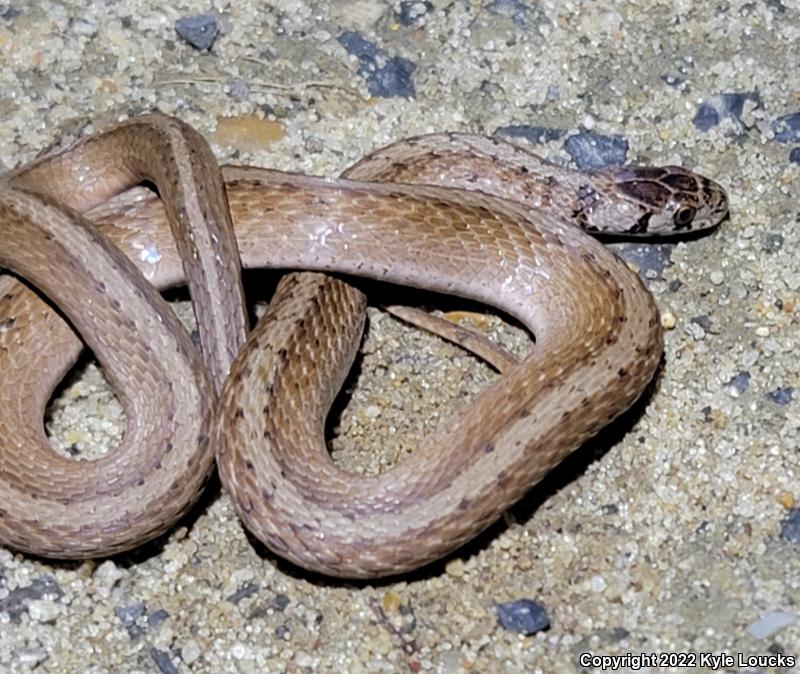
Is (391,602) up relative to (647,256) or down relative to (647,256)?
down

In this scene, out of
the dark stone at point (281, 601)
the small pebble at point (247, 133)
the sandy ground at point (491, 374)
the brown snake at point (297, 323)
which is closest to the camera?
the brown snake at point (297, 323)

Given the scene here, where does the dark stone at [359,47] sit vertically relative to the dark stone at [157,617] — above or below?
above

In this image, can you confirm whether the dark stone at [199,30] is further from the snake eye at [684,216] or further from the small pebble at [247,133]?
the snake eye at [684,216]

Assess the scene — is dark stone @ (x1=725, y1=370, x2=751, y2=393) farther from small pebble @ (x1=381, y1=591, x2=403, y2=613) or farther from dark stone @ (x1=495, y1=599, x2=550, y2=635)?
small pebble @ (x1=381, y1=591, x2=403, y2=613)

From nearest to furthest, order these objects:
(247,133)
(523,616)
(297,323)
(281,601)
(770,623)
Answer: (770,623) < (523,616) < (281,601) < (297,323) < (247,133)

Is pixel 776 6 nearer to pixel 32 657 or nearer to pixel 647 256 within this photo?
pixel 647 256

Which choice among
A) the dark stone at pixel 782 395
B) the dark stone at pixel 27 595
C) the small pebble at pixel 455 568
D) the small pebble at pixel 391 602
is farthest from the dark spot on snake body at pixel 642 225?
the dark stone at pixel 27 595

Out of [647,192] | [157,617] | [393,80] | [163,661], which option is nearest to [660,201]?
[647,192]
